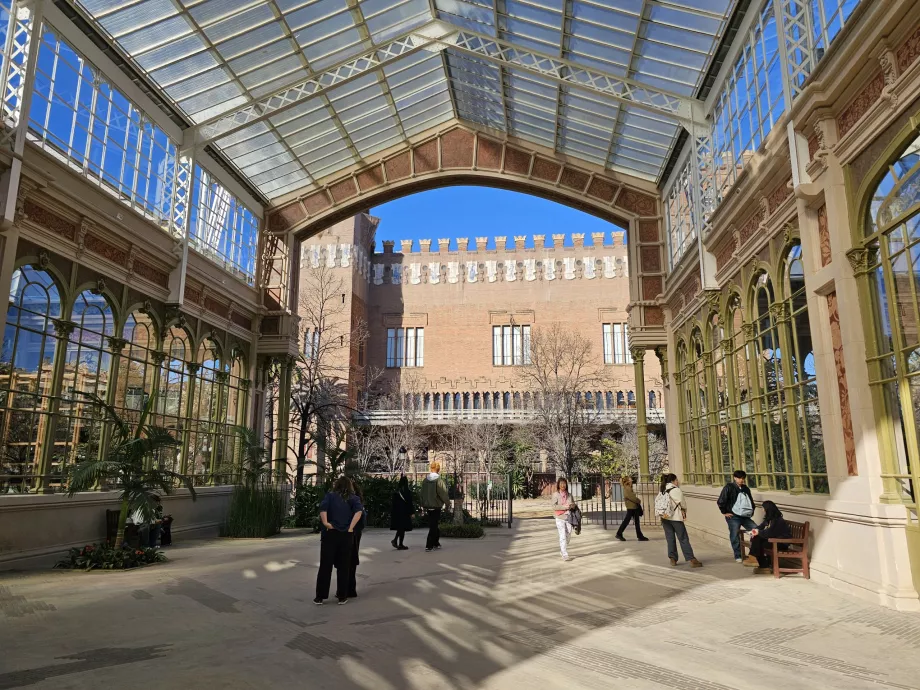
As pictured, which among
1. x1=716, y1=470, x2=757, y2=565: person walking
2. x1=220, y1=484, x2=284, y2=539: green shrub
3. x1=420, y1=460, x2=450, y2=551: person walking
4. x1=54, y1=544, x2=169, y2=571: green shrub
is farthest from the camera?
x1=220, y1=484, x2=284, y2=539: green shrub

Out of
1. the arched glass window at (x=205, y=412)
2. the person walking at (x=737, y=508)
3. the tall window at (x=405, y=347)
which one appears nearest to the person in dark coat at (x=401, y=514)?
the person walking at (x=737, y=508)

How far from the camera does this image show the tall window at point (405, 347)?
51.6m

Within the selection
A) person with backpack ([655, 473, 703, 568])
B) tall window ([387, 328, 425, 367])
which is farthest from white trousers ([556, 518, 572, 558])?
tall window ([387, 328, 425, 367])

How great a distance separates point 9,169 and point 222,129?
7.47m

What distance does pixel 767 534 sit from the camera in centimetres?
940

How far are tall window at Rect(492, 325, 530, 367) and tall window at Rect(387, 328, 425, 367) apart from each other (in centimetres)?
569

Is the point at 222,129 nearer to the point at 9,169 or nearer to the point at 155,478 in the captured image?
the point at 9,169

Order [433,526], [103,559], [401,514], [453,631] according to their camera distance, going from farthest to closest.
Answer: [401,514] < [433,526] < [103,559] < [453,631]

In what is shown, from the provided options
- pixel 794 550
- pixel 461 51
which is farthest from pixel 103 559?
pixel 461 51

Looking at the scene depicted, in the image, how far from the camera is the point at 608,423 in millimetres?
40031

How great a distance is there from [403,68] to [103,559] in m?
14.1

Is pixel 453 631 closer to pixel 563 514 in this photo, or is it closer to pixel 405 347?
pixel 563 514

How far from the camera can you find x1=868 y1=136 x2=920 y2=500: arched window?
23.4 ft

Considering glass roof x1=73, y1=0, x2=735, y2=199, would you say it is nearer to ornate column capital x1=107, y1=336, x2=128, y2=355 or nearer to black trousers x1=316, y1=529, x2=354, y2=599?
ornate column capital x1=107, y1=336, x2=128, y2=355
